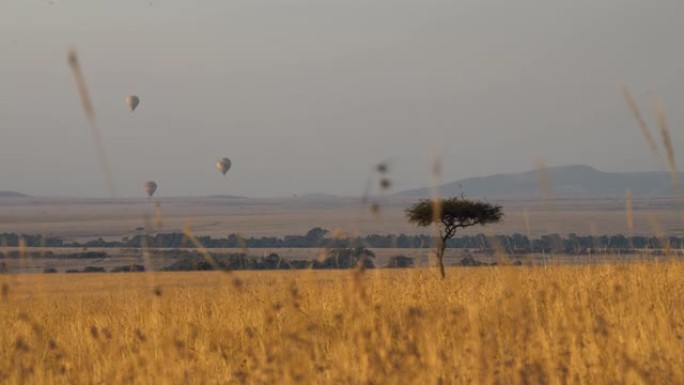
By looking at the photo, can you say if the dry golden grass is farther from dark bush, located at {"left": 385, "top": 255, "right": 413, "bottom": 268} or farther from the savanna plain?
dark bush, located at {"left": 385, "top": 255, "right": 413, "bottom": 268}

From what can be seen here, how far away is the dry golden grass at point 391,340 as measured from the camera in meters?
6.18

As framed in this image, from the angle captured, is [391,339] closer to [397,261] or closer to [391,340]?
[391,340]

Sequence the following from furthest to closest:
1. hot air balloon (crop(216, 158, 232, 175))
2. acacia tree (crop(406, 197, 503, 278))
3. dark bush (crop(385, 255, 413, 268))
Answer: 1. hot air balloon (crop(216, 158, 232, 175))
2. acacia tree (crop(406, 197, 503, 278))
3. dark bush (crop(385, 255, 413, 268))

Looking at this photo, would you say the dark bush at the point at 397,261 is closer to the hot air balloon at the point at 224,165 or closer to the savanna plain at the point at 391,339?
the savanna plain at the point at 391,339

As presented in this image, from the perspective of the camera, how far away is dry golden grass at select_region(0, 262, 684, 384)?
6180mm

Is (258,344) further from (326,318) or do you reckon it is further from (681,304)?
(681,304)

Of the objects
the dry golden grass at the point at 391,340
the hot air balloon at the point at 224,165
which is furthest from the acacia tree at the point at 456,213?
the hot air balloon at the point at 224,165

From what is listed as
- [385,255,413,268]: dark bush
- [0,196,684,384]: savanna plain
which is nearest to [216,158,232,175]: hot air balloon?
[385,255,413,268]: dark bush

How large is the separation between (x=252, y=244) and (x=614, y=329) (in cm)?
7763

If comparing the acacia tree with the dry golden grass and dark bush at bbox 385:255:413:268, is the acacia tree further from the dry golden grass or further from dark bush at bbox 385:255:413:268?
the dry golden grass

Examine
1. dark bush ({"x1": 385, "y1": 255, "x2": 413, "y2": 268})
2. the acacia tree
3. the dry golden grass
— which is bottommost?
the dry golden grass

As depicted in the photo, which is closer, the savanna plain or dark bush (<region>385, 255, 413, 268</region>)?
the savanna plain

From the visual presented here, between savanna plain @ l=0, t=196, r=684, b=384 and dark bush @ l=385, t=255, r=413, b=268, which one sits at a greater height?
dark bush @ l=385, t=255, r=413, b=268

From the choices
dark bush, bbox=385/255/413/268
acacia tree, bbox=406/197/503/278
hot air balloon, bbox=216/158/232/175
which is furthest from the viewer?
hot air balloon, bbox=216/158/232/175
